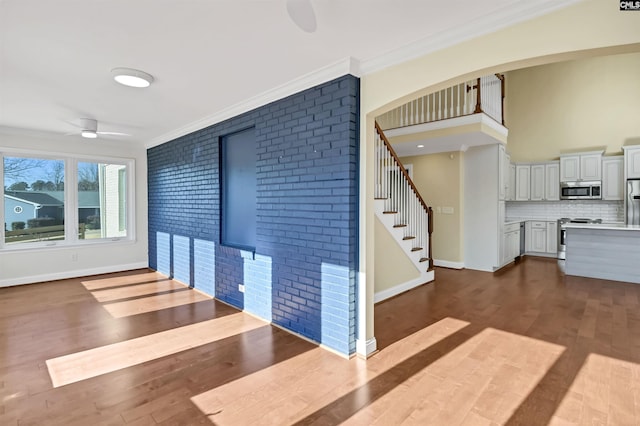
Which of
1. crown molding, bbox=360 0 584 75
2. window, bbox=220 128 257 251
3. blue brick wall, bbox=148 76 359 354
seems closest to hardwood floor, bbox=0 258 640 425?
blue brick wall, bbox=148 76 359 354

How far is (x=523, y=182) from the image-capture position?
816 cm

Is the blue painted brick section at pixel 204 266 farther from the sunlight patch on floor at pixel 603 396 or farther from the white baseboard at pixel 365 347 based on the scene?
the sunlight patch on floor at pixel 603 396

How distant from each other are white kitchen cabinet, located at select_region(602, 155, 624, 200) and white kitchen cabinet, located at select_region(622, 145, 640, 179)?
0.62 feet

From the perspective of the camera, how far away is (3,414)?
2.09 meters

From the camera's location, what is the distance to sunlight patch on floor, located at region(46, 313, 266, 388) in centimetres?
263

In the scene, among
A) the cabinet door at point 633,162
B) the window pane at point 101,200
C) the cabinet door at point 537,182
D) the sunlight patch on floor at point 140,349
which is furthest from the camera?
the cabinet door at point 537,182

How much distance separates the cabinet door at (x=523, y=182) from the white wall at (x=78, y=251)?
8761mm

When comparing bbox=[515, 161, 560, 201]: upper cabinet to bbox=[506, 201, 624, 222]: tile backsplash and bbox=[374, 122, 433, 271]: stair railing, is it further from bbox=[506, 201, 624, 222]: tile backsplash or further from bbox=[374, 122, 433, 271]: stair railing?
bbox=[374, 122, 433, 271]: stair railing

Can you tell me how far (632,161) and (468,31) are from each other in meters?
7.22

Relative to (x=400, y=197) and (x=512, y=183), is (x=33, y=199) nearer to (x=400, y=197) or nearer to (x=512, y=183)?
(x=400, y=197)

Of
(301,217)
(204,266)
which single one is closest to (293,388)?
(301,217)

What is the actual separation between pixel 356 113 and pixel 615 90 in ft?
26.6

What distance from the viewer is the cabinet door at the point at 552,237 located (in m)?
7.60

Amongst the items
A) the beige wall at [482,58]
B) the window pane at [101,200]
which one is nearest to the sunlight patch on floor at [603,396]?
the beige wall at [482,58]
